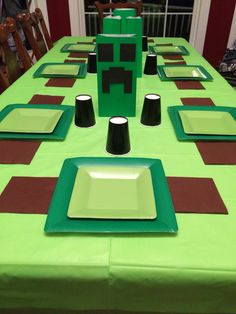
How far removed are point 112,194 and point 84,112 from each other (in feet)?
1.17

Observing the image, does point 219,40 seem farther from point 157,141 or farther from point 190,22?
point 157,141

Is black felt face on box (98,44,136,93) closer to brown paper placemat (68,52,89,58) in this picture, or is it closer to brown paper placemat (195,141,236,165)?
brown paper placemat (195,141,236,165)

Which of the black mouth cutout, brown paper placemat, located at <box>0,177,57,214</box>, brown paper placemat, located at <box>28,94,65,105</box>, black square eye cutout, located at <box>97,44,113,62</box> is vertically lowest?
brown paper placemat, located at <box>0,177,57,214</box>

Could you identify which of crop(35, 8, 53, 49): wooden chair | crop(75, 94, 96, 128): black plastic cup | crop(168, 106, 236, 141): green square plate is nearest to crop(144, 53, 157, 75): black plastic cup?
crop(168, 106, 236, 141): green square plate

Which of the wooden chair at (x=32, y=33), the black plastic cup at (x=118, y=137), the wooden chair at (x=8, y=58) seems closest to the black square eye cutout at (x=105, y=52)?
the black plastic cup at (x=118, y=137)

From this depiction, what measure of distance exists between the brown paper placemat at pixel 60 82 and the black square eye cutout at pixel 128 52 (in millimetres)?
404

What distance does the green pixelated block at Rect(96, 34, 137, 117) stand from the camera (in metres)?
0.87

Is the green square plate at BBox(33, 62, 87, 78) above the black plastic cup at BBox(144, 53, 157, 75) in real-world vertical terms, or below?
below

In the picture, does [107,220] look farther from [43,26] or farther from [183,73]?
[43,26]

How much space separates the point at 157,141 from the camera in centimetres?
83

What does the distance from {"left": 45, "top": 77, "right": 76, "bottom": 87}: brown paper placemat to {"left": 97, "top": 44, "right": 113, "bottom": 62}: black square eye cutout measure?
37 centimetres

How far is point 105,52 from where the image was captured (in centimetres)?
88

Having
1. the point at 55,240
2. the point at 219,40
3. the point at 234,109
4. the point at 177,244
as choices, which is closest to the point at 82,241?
the point at 55,240

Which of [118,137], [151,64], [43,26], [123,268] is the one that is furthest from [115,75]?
[43,26]
